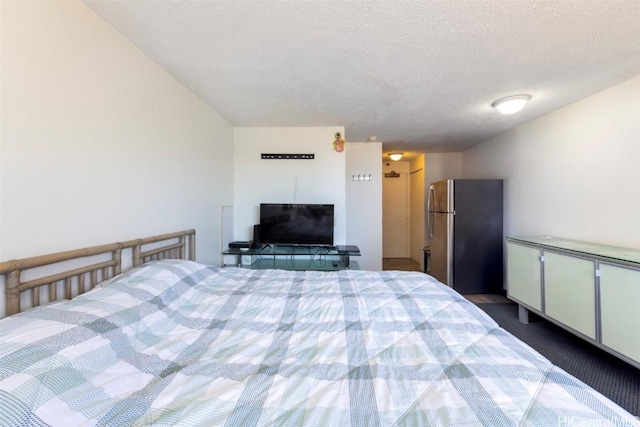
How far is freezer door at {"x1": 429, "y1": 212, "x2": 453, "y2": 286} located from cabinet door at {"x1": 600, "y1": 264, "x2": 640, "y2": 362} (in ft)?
6.08

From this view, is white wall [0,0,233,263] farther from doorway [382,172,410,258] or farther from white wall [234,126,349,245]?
doorway [382,172,410,258]

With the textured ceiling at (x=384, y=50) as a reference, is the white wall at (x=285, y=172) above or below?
below

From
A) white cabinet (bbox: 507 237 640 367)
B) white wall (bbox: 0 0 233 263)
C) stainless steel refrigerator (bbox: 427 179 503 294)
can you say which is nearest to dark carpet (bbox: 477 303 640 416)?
white cabinet (bbox: 507 237 640 367)

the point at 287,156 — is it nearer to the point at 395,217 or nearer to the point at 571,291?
the point at 571,291

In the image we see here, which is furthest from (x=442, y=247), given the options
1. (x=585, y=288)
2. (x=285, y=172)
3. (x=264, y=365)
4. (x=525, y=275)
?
(x=264, y=365)

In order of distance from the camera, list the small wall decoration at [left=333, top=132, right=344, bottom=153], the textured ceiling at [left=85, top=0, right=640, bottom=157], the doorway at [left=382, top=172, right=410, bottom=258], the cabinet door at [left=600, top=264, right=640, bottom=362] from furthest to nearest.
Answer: the doorway at [left=382, top=172, right=410, bottom=258], the small wall decoration at [left=333, top=132, right=344, bottom=153], the cabinet door at [left=600, top=264, right=640, bottom=362], the textured ceiling at [left=85, top=0, right=640, bottom=157]

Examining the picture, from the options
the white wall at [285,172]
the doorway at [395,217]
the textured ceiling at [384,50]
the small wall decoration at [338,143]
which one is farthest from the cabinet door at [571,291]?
the doorway at [395,217]

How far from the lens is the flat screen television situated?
11.0 ft

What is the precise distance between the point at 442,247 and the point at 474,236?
0.47m

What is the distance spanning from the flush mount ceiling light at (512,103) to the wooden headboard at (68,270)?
3.30 meters

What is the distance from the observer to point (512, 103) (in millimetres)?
2525

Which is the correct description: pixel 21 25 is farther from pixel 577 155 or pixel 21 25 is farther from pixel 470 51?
pixel 577 155

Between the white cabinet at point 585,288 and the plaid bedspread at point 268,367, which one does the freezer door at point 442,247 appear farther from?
the plaid bedspread at point 268,367

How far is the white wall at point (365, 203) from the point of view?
4.41m
